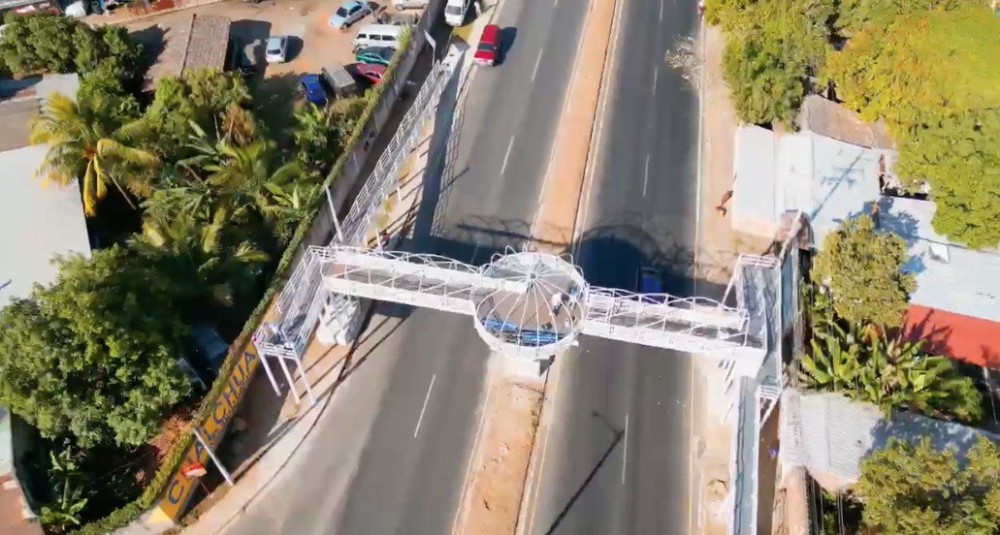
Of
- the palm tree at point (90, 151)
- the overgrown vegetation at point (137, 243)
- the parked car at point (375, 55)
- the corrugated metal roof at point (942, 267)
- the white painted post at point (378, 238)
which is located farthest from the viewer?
the parked car at point (375, 55)

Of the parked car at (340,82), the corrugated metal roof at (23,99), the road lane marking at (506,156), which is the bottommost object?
the corrugated metal roof at (23,99)

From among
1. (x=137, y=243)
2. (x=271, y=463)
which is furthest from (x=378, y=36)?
(x=271, y=463)

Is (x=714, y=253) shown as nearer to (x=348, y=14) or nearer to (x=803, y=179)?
(x=803, y=179)

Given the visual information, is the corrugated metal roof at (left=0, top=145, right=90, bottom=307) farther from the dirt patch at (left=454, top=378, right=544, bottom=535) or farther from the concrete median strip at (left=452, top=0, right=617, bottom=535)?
the concrete median strip at (left=452, top=0, right=617, bottom=535)

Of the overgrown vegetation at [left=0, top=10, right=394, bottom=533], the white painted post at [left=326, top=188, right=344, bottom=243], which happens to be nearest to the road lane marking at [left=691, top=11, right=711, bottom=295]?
the white painted post at [left=326, top=188, right=344, bottom=243]

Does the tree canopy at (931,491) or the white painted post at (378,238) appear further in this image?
the white painted post at (378,238)

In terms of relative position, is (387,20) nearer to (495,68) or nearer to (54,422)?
(495,68)

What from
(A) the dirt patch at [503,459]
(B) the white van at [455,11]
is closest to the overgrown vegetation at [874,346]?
(A) the dirt patch at [503,459]

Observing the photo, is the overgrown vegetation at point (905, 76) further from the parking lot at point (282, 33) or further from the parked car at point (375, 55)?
the parking lot at point (282, 33)
